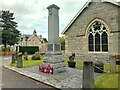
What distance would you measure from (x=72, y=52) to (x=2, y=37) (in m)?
25.3

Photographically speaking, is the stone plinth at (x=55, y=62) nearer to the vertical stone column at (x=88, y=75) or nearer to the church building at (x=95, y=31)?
the vertical stone column at (x=88, y=75)

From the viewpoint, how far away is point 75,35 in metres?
21.1

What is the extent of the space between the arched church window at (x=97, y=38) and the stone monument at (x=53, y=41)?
7.68 m

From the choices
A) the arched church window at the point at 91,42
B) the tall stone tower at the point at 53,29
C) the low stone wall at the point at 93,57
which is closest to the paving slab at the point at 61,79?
the tall stone tower at the point at 53,29

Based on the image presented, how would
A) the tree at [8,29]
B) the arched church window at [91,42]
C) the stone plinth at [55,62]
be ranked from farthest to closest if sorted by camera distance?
the tree at [8,29]
the arched church window at [91,42]
the stone plinth at [55,62]

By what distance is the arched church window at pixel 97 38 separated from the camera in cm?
1798

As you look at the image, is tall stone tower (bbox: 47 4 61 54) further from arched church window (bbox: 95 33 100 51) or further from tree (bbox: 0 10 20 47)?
tree (bbox: 0 10 20 47)

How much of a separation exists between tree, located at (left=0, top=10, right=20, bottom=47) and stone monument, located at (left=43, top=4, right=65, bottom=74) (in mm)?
30555

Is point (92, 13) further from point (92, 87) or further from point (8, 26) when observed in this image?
point (8, 26)

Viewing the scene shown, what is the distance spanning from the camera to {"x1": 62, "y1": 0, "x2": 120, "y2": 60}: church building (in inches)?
663

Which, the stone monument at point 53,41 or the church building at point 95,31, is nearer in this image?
the stone monument at point 53,41

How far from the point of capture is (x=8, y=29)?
41.9 meters

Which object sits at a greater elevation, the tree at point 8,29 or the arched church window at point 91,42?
the tree at point 8,29

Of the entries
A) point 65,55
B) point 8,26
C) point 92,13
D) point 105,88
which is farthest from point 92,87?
point 8,26
